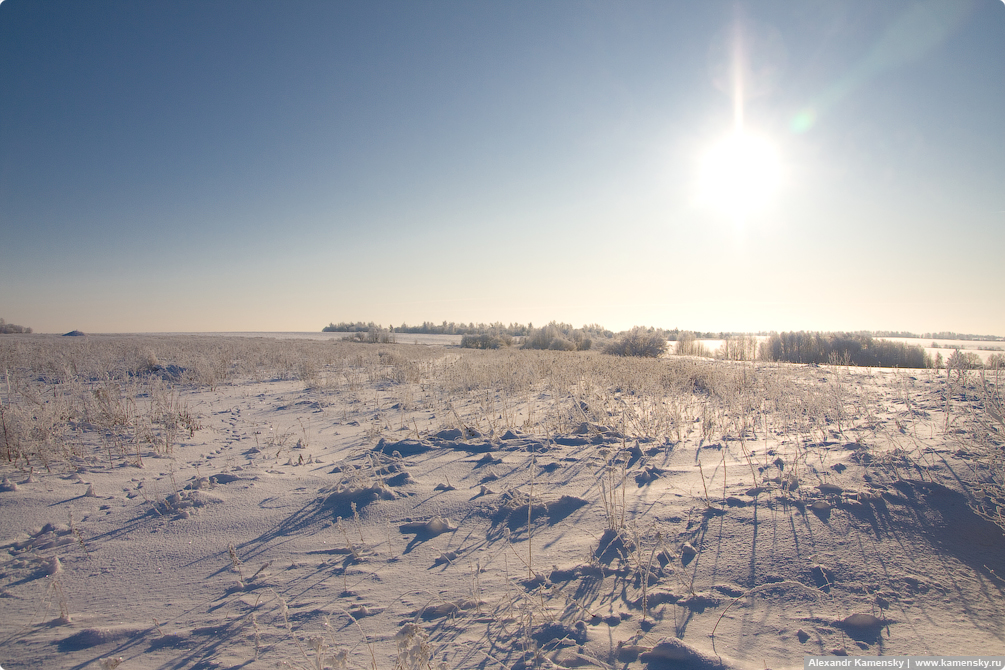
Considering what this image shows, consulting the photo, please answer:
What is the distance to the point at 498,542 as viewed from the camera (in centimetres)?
252

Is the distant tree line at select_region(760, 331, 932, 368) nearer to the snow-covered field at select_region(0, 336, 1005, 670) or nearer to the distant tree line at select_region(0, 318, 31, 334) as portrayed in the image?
the snow-covered field at select_region(0, 336, 1005, 670)

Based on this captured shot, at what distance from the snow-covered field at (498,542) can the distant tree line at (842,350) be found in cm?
1116

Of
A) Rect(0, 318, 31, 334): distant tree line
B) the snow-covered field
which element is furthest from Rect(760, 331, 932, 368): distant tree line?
Rect(0, 318, 31, 334): distant tree line

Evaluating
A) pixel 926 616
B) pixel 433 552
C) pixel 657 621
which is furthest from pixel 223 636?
pixel 926 616

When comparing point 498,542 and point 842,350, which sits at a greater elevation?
point 842,350

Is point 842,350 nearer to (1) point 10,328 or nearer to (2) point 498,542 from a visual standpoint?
(2) point 498,542

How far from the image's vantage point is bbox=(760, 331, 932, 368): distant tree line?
13555mm

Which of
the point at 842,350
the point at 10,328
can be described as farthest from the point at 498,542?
the point at 10,328

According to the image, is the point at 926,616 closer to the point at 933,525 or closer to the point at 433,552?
the point at 933,525

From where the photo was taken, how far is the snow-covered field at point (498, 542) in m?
1.71

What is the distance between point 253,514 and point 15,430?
2808mm

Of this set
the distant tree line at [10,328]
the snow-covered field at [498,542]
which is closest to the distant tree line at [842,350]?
the snow-covered field at [498,542]

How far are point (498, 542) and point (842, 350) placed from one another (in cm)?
1724

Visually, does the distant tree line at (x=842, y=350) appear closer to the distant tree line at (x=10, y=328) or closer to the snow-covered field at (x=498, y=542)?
the snow-covered field at (x=498, y=542)
